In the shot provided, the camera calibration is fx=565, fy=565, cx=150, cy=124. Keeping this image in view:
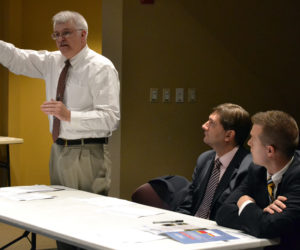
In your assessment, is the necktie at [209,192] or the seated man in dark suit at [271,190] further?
the necktie at [209,192]

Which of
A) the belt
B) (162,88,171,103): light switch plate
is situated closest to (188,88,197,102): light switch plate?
(162,88,171,103): light switch plate

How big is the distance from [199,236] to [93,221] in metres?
0.52

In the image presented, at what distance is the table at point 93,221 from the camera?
84.3 inches

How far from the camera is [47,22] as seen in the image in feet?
23.0

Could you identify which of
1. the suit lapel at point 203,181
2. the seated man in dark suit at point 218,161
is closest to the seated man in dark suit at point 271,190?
the seated man in dark suit at point 218,161

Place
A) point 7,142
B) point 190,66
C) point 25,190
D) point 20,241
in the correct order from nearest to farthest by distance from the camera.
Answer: point 25,190, point 20,241, point 190,66, point 7,142

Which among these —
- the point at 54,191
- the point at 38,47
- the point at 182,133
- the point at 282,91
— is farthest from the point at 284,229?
the point at 38,47

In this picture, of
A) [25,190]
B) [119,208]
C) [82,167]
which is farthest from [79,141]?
[119,208]

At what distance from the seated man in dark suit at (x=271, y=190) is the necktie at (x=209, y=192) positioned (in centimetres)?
53

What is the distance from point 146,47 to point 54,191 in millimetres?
2220

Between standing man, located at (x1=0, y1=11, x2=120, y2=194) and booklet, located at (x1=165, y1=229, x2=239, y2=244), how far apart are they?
136cm

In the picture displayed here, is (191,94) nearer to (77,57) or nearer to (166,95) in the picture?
(166,95)

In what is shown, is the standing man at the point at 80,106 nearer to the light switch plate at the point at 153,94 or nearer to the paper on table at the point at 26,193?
the paper on table at the point at 26,193

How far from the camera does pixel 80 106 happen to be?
3590 mm
